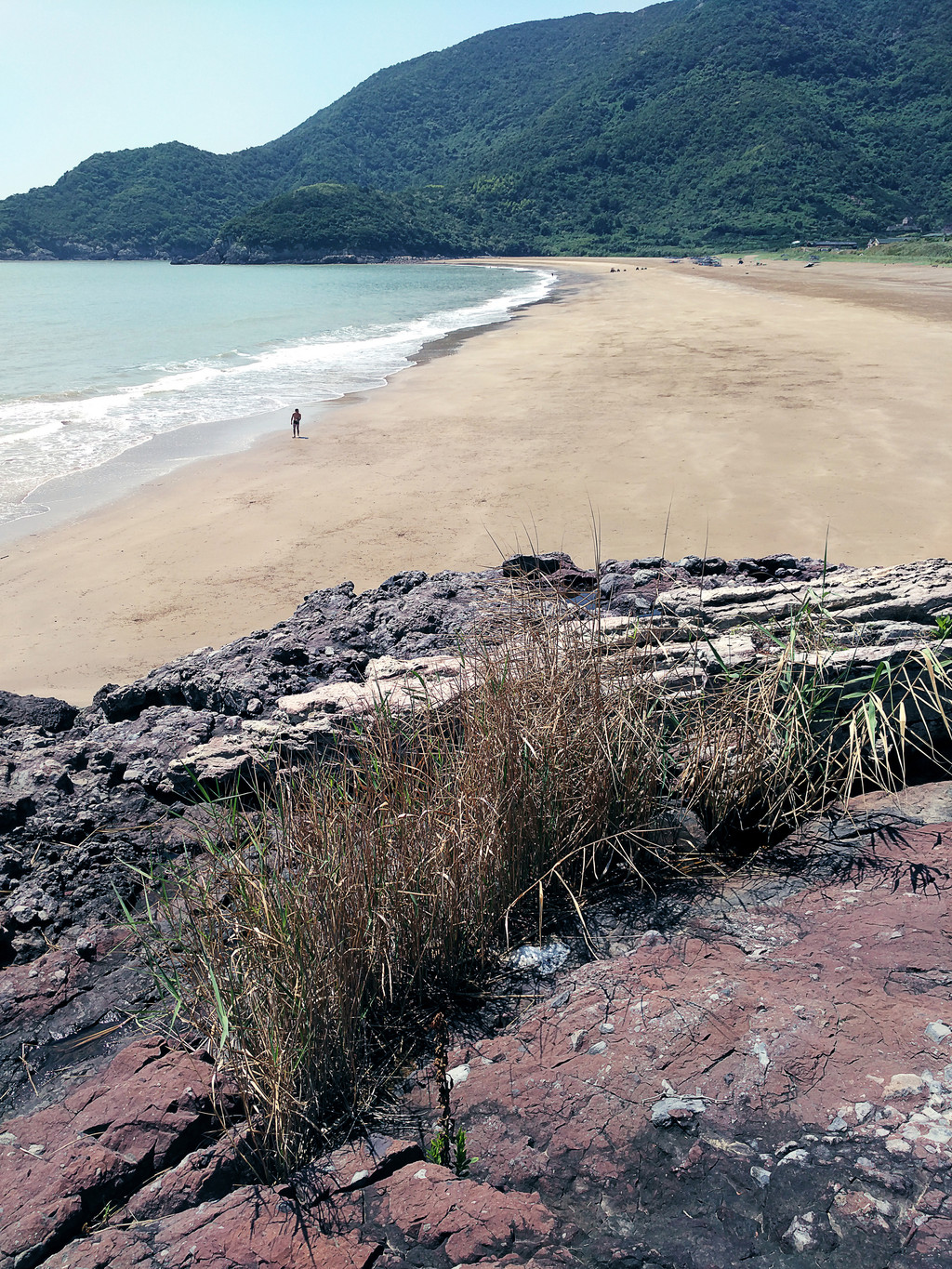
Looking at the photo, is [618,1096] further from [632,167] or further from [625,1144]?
[632,167]

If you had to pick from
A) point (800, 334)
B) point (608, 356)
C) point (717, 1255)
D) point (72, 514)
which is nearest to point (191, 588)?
point (72, 514)

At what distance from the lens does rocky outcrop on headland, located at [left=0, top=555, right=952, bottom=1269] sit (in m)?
1.78

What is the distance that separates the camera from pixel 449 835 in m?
2.67

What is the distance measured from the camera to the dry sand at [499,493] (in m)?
8.54

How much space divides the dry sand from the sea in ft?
5.83

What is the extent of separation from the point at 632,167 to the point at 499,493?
439 feet

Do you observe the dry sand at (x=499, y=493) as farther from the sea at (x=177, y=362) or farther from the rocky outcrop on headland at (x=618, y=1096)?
the rocky outcrop on headland at (x=618, y=1096)

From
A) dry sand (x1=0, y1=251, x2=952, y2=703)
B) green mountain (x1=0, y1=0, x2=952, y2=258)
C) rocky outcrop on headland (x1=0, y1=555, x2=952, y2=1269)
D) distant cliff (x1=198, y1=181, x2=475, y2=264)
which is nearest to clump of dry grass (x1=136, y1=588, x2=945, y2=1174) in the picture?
rocky outcrop on headland (x1=0, y1=555, x2=952, y2=1269)

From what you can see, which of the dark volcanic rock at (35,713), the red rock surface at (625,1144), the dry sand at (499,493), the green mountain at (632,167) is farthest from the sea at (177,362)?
the green mountain at (632,167)

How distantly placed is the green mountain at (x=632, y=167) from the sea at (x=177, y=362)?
5630 centimetres

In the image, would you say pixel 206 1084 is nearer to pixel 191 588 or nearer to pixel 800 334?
pixel 191 588

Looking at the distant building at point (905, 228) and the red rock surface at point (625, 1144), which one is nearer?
the red rock surface at point (625, 1144)

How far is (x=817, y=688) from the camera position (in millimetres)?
3578

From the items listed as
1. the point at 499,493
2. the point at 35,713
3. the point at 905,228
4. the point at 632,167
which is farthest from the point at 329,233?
the point at 35,713
